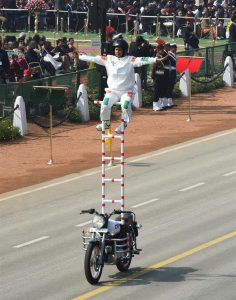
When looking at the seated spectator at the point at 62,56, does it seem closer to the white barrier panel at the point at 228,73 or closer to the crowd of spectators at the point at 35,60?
the crowd of spectators at the point at 35,60

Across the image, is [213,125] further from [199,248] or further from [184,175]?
[199,248]

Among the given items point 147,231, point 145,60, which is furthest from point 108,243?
point 145,60

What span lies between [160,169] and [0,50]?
30.6ft

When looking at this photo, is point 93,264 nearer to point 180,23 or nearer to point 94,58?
point 94,58

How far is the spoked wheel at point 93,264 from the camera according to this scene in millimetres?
19203

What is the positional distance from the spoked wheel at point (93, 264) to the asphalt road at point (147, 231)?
0.16m

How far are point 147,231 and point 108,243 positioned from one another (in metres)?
4.26

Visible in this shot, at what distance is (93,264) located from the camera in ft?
63.8

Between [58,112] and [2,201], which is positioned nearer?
[2,201]

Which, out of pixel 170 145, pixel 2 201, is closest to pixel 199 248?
pixel 2 201

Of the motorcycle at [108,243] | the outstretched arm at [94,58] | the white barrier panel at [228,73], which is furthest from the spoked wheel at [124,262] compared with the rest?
the white barrier panel at [228,73]

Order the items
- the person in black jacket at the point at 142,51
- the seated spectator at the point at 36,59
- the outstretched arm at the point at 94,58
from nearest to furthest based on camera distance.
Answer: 1. the outstretched arm at the point at 94,58
2. the seated spectator at the point at 36,59
3. the person in black jacket at the point at 142,51

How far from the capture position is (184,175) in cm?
2966

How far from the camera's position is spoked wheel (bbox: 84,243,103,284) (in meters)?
19.2
